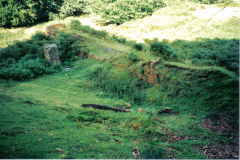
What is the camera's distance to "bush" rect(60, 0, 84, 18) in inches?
734

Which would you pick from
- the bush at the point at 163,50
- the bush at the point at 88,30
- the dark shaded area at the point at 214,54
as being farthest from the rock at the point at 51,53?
the dark shaded area at the point at 214,54

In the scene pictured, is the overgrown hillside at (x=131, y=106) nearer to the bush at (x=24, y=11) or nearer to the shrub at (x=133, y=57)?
the shrub at (x=133, y=57)

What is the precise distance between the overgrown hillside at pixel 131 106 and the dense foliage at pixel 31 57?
0.06 meters

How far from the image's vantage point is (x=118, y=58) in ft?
26.0

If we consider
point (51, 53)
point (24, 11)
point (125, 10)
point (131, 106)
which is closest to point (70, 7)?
point (24, 11)

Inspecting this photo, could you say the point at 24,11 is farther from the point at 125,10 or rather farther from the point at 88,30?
the point at 125,10

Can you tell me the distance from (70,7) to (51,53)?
1106cm

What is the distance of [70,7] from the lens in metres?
18.7

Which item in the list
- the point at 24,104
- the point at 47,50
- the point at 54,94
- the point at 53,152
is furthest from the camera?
the point at 47,50

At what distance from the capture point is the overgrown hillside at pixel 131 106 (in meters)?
3.41

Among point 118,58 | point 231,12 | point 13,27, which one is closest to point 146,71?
point 118,58

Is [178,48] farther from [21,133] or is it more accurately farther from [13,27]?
[13,27]

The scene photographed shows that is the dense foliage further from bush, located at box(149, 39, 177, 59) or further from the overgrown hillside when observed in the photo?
bush, located at box(149, 39, 177, 59)

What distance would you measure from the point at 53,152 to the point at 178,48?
6.49m
